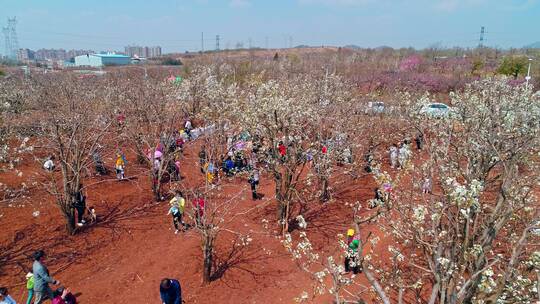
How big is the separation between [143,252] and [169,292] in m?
4.09

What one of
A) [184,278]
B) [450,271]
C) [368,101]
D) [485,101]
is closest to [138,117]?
[184,278]

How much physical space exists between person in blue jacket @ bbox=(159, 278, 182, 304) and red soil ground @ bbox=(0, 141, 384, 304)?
1.43 m

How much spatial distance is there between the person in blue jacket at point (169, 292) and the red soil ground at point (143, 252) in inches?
56.1

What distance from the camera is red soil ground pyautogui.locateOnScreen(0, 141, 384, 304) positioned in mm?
10094

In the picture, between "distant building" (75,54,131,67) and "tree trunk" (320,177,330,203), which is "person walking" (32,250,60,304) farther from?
"distant building" (75,54,131,67)

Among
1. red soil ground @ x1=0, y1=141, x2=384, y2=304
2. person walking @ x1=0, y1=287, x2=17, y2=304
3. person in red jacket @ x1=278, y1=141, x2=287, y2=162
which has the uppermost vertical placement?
person in red jacket @ x1=278, y1=141, x2=287, y2=162

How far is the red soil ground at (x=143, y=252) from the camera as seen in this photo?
397 inches

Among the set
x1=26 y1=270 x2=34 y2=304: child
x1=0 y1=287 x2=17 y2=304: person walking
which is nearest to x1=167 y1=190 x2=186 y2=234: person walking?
x1=26 y1=270 x2=34 y2=304: child

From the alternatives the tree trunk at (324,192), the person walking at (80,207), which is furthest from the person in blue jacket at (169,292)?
the tree trunk at (324,192)

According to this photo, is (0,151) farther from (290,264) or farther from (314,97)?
(314,97)

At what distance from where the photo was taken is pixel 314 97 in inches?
795

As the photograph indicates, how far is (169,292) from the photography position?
8.24 metres

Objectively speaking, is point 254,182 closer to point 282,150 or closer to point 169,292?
point 282,150

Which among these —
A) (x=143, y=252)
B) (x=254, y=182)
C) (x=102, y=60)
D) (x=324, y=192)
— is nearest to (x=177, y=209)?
(x=143, y=252)
